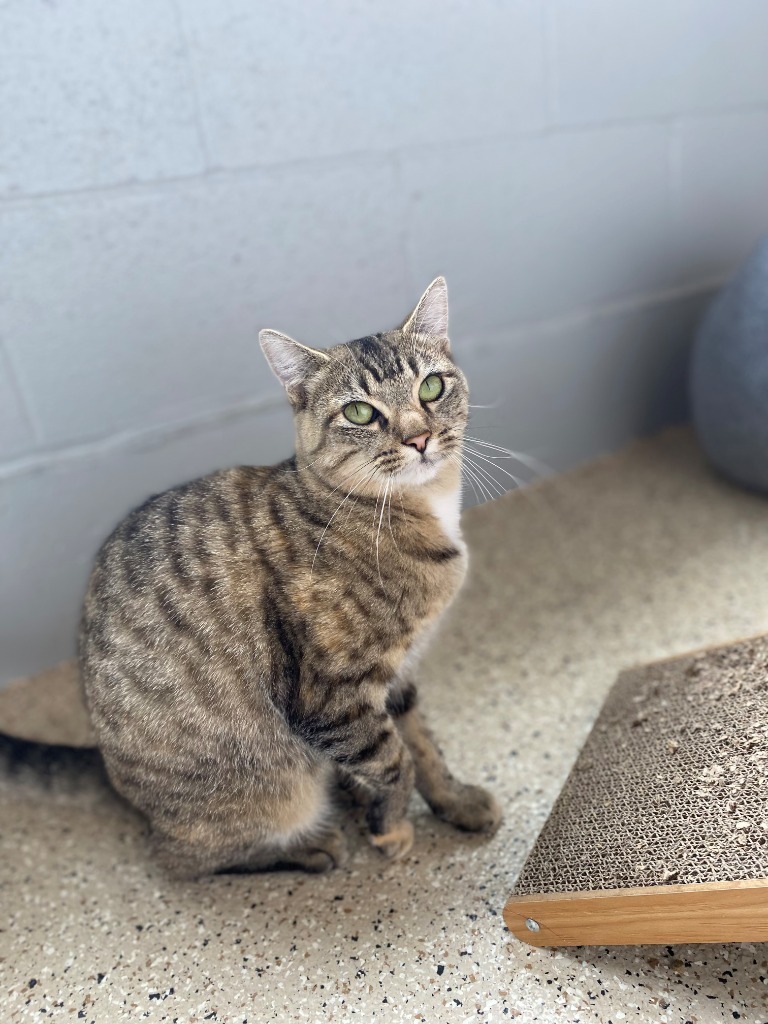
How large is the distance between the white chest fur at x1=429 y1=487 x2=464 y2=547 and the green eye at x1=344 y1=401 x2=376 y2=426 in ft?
0.51

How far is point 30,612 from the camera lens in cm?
174

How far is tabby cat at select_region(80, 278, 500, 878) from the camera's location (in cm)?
107

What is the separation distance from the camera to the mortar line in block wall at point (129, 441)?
1652mm

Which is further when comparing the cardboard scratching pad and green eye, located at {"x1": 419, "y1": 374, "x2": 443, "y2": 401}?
green eye, located at {"x1": 419, "y1": 374, "x2": 443, "y2": 401}

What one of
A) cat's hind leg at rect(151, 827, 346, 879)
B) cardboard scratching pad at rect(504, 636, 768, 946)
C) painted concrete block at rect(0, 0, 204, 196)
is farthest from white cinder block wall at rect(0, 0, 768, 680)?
cat's hind leg at rect(151, 827, 346, 879)

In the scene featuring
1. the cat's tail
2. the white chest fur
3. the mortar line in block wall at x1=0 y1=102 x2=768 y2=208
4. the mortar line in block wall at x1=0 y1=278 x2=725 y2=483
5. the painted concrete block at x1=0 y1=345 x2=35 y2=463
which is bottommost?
the cat's tail

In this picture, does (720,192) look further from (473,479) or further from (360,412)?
(360,412)

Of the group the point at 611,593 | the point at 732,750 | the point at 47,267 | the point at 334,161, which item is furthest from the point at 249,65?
the point at 732,750

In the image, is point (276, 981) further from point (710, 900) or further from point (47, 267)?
point (47, 267)

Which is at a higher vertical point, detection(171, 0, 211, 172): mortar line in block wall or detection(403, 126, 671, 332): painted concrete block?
detection(171, 0, 211, 172): mortar line in block wall

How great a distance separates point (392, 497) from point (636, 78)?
175cm

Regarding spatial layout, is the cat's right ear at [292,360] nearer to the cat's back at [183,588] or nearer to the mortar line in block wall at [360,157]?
the cat's back at [183,588]

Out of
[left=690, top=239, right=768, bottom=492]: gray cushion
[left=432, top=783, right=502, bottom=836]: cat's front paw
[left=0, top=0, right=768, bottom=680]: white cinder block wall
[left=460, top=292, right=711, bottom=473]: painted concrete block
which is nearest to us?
[left=432, top=783, right=502, bottom=836]: cat's front paw

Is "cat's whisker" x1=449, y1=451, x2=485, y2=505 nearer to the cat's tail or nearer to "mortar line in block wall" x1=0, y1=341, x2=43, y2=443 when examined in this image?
the cat's tail
